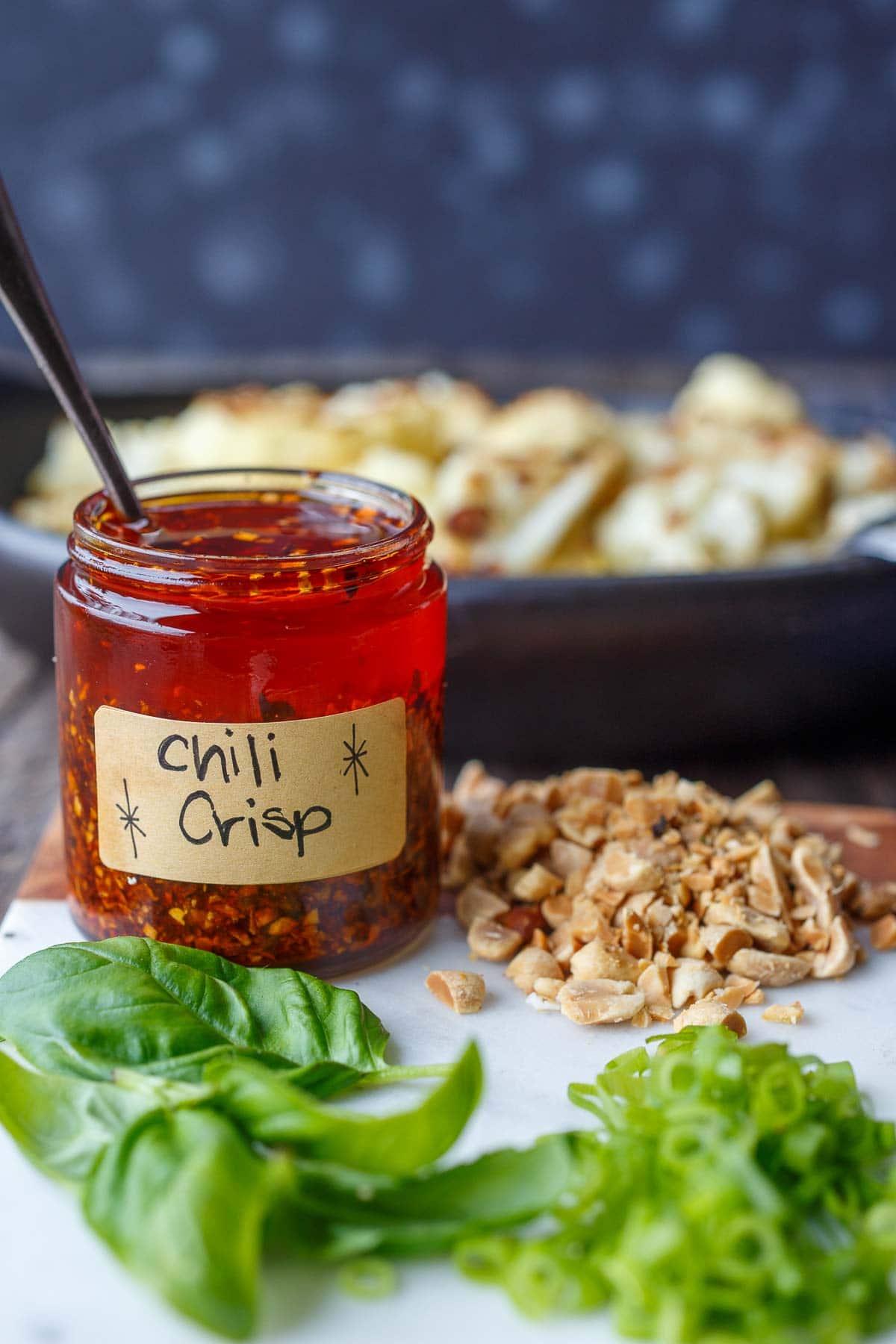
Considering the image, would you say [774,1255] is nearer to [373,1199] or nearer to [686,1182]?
[686,1182]

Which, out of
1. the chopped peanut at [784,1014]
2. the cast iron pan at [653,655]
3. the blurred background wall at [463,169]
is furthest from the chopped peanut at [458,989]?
the blurred background wall at [463,169]

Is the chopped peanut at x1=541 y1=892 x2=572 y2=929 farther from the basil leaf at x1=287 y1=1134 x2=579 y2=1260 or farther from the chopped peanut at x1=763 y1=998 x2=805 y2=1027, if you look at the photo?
the basil leaf at x1=287 y1=1134 x2=579 y2=1260

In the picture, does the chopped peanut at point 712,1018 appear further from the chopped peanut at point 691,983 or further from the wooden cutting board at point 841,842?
the wooden cutting board at point 841,842

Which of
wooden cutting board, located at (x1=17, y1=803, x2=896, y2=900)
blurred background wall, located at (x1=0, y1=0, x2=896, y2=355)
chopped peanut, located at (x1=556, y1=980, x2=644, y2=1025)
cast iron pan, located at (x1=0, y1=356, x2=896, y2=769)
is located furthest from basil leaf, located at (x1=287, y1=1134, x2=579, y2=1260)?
blurred background wall, located at (x1=0, y1=0, x2=896, y2=355)

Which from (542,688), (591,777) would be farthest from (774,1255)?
(542,688)

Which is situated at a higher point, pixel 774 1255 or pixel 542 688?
pixel 774 1255
